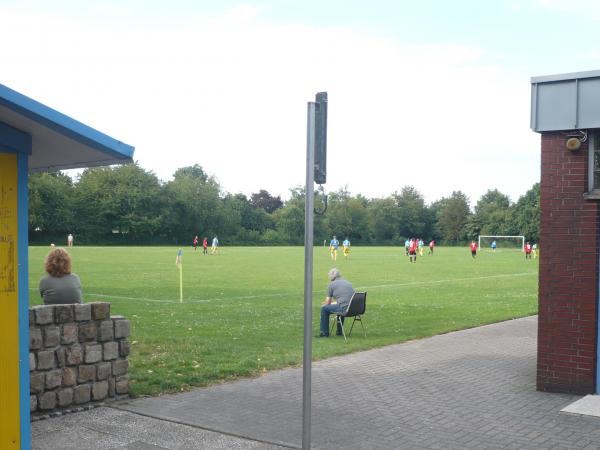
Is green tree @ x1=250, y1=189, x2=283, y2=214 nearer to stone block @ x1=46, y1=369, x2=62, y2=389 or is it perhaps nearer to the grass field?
the grass field

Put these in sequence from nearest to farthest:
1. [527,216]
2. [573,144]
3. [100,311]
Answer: [100,311] < [573,144] < [527,216]

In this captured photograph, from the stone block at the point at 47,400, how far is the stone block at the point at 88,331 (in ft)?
2.06

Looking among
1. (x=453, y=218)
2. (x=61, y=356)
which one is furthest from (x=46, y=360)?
(x=453, y=218)

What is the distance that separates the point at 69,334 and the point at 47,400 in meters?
0.68

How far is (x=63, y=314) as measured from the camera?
Result: 7004mm

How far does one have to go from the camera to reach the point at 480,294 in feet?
71.2

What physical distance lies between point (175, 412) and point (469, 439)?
118 inches

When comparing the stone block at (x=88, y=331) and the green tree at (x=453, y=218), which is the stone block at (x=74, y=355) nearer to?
the stone block at (x=88, y=331)

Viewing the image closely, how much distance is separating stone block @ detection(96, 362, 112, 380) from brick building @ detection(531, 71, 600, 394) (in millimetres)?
5122

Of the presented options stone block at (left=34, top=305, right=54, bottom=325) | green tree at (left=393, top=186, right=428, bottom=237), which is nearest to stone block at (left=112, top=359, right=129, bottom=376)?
stone block at (left=34, top=305, right=54, bottom=325)

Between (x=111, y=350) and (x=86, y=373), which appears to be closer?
(x=86, y=373)

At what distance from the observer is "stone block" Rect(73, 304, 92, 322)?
713cm

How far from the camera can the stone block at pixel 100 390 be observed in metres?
7.28

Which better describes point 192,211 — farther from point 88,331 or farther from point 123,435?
point 123,435
